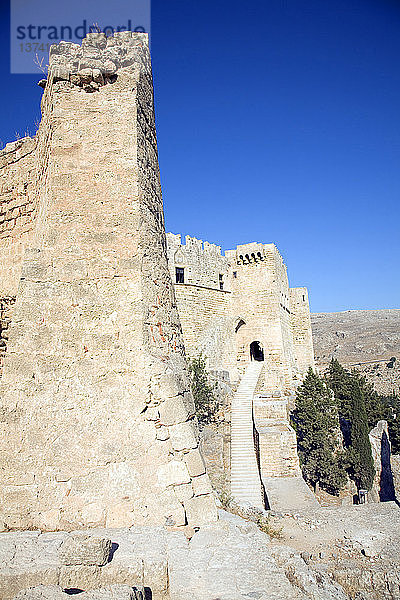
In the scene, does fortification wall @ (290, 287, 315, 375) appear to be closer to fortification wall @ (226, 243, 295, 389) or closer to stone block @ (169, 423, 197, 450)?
fortification wall @ (226, 243, 295, 389)

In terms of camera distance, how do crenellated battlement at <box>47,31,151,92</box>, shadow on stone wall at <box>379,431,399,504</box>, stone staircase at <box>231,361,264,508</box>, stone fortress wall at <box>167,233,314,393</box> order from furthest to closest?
1. stone fortress wall at <box>167,233,314,393</box>
2. shadow on stone wall at <box>379,431,399,504</box>
3. stone staircase at <box>231,361,264,508</box>
4. crenellated battlement at <box>47,31,151,92</box>

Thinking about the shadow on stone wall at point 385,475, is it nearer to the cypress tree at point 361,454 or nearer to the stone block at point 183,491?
the cypress tree at point 361,454

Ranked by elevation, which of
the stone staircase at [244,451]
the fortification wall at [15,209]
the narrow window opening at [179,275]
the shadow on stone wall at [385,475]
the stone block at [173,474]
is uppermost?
the narrow window opening at [179,275]

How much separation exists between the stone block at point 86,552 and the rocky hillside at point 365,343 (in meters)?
37.6

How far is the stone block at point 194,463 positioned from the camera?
3.51 metres

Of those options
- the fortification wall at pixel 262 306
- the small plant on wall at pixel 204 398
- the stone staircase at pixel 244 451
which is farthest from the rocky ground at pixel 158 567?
the fortification wall at pixel 262 306

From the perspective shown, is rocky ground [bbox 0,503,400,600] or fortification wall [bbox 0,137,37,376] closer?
rocky ground [bbox 0,503,400,600]

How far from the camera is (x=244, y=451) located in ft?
47.8

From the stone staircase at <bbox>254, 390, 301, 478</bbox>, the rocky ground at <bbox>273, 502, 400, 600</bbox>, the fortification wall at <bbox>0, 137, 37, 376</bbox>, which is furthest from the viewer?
the stone staircase at <bbox>254, 390, 301, 478</bbox>

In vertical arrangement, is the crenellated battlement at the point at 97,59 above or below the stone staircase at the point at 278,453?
above

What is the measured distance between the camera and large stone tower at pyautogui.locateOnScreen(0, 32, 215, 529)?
3.43 m

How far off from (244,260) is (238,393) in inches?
367

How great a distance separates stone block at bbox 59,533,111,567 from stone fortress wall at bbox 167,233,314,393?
59.3 feet

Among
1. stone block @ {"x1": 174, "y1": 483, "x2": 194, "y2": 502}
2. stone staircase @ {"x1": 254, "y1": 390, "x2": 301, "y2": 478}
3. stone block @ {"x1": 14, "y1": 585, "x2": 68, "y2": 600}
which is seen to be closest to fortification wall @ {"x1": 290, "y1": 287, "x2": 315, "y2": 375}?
stone staircase @ {"x1": 254, "y1": 390, "x2": 301, "y2": 478}
